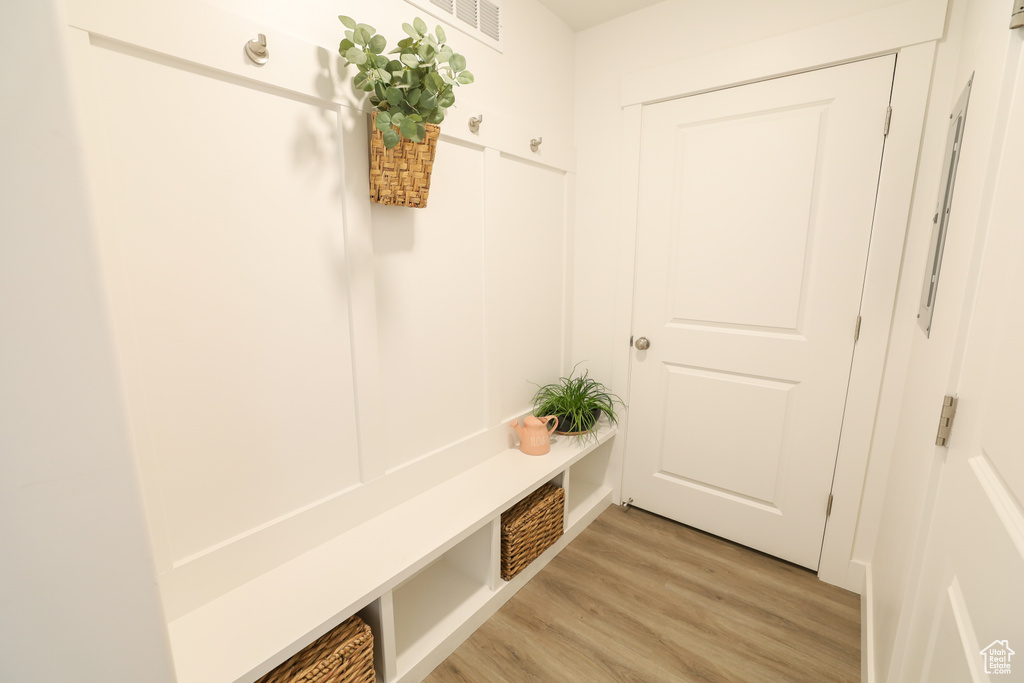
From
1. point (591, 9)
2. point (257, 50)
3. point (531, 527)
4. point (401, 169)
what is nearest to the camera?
point (257, 50)

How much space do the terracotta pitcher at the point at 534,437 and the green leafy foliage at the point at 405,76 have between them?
1243mm

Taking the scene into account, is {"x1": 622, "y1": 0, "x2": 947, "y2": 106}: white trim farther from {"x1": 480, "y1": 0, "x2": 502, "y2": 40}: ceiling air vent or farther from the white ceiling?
{"x1": 480, "y1": 0, "x2": 502, "y2": 40}: ceiling air vent

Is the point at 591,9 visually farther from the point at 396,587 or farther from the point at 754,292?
the point at 396,587

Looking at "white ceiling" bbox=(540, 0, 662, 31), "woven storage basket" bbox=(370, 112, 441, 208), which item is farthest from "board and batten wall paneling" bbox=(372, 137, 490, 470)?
"white ceiling" bbox=(540, 0, 662, 31)

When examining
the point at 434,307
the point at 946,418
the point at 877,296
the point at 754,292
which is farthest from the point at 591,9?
the point at 946,418

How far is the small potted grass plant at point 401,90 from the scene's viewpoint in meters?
1.16

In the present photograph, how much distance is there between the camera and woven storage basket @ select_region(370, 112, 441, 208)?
1.27m

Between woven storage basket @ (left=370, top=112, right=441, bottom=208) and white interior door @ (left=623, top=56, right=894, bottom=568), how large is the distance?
46.4 inches

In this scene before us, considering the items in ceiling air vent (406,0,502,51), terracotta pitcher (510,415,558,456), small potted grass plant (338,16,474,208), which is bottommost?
terracotta pitcher (510,415,558,456)

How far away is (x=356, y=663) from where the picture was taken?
1165 mm

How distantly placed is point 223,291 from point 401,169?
22.7 inches

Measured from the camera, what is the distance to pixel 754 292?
6.15 feet

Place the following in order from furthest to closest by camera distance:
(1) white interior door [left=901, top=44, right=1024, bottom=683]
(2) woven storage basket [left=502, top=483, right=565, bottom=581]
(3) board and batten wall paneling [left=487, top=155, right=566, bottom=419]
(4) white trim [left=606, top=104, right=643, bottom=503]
A: (4) white trim [left=606, top=104, right=643, bottom=503] < (3) board and batten wall paneling [left=487, top=155, right=566, bottom=419] < (2) woven storage basket [left=502, top=483, right=565, bottom=581] < (1) white interior door [left=901, top=44, right=1024, bottom=683]

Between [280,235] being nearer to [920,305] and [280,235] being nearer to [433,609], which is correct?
[433,609]
